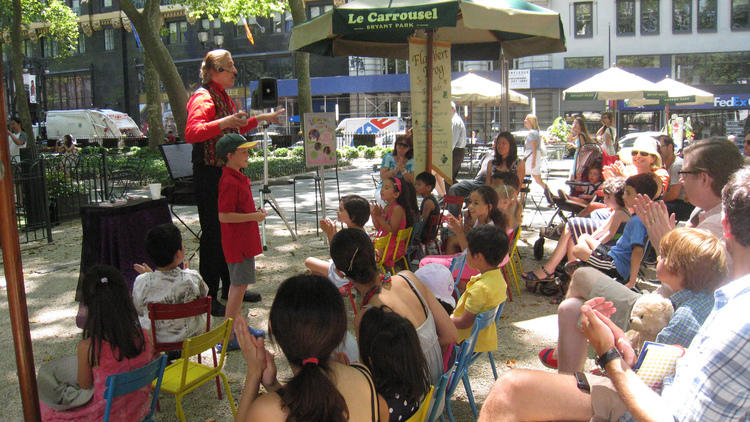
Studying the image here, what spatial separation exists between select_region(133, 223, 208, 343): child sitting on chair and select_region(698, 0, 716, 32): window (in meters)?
41.0

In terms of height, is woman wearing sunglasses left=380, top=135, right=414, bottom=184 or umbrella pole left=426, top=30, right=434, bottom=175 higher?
umbrella pole left=426, top=30, right=434, bottom=175

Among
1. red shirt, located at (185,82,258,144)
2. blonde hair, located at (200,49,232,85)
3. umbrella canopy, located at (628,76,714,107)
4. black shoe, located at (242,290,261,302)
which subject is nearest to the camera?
red shirt, located at (185,82,258,144)

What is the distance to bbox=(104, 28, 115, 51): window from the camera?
46.5 meters

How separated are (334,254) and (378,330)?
2.58 feet

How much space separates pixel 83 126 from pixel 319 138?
25790mm

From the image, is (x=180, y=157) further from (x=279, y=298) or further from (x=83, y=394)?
(x=279, y=298)

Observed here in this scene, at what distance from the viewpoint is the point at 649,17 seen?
3769cm

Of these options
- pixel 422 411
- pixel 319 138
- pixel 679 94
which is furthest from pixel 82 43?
pixel 422 411

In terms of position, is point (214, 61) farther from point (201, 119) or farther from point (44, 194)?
point (44, 194)

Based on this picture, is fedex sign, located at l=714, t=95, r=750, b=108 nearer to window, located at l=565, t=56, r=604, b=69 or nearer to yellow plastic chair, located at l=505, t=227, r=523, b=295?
window, located at l=565, t=56, r=604, b=69

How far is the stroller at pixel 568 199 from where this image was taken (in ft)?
23.4

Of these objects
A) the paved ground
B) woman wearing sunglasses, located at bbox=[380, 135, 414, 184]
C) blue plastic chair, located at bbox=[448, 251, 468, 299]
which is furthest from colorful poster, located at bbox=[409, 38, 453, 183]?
blue plastic chair, located at bbox=[448, 251, 468, 299]

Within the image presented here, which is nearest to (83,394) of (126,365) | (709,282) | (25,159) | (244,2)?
(126,365)

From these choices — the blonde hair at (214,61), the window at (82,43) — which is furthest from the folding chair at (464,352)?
the window at (82,43)
